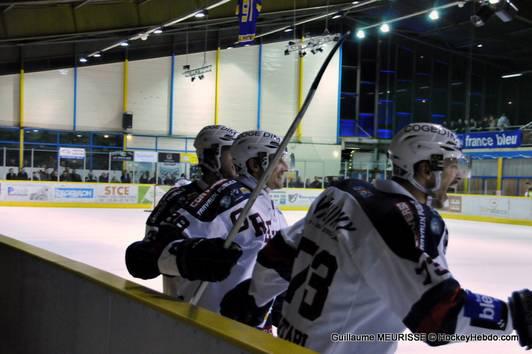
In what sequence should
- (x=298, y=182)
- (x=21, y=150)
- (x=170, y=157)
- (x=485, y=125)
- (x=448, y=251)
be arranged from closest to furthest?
(x=448, y=251) < (x=170, y=157) < (x=21, y=150) < (x=298, y=182) < (x=485, y=125)

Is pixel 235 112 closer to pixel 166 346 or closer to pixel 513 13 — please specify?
pixel 513 13

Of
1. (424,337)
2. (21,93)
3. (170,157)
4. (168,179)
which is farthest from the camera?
(21,93)

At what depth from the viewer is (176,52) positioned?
1065 inches

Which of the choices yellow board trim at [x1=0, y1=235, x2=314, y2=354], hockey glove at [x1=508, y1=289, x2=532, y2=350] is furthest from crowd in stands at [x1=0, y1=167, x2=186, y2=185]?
hockey glove at [x1=508, y1=289, x2=532, y2=350]

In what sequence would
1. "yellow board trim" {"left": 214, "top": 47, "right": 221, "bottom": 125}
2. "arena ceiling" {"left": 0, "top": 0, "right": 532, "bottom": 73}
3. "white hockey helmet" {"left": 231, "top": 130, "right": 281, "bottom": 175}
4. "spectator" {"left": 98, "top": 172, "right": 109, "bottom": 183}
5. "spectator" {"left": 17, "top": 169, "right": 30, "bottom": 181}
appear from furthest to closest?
"yellow board trim" {"left": 214, "top": 47, "right": 221, "bottom": 125}
"spectator" {"left": 98, "top": 172, "right": 109, "bottom": 183}
"spectator" {"left": 17, "top": 169, "right": 30, "bottom": 181}
"arena ceiling" {"left": 0, "top": 0, "right": 532, "bottom": 73}
"white hockey helmet" {"left": 231, "top": 130, "right": 281, "bottom": 175}

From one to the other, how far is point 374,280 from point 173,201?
4.91 ft

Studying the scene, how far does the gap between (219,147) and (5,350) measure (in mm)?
1669

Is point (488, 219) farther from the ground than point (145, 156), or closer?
closer

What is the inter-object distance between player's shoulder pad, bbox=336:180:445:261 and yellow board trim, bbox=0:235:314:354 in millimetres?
373

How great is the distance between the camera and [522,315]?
4.84 ft

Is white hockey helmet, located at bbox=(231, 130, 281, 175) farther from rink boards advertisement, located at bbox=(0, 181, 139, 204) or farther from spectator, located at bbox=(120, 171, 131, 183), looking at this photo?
spectator, located at bbox=(120, 171, 131, 183)

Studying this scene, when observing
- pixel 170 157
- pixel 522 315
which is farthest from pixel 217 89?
pixel 522 315

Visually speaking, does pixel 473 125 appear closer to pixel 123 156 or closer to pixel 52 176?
pixel 123 156

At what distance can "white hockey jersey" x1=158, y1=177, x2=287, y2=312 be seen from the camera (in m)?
2.45
